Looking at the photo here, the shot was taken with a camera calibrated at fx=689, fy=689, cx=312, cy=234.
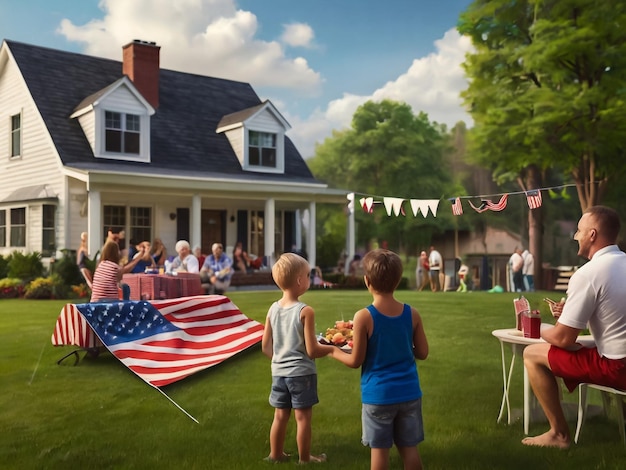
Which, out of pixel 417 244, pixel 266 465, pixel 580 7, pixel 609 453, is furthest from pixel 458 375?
pixel 417 244

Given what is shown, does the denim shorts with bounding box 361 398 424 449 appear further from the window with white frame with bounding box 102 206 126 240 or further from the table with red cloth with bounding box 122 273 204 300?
the window with white frame with bounding box 102 206 126 240

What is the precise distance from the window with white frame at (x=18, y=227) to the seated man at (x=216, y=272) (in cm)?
879

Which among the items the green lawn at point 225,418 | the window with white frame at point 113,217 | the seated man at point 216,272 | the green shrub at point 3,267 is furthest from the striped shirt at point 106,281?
the window with white frame at point 113,217

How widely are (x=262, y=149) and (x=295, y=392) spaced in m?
19.4

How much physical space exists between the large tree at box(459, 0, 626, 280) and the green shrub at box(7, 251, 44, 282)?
14282 millimetres

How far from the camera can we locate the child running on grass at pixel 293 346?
4.28 m

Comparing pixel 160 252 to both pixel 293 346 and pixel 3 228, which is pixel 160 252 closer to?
pixel 3 228

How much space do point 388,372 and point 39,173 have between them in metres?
18.4

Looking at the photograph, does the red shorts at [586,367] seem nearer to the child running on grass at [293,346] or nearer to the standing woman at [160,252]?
the child running on grass at [293,346]

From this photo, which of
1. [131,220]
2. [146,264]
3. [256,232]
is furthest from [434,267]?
[131,220]

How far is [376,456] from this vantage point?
3.74 m

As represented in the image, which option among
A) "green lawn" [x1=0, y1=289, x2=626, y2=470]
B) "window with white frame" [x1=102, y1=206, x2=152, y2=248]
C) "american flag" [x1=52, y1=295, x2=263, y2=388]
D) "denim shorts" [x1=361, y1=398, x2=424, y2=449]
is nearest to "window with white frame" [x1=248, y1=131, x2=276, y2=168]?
"window with white frame" [x1=102, y1=206, x2=152, y2=248]

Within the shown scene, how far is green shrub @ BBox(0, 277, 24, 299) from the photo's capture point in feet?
52.7

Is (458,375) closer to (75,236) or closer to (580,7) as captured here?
(75,236)
